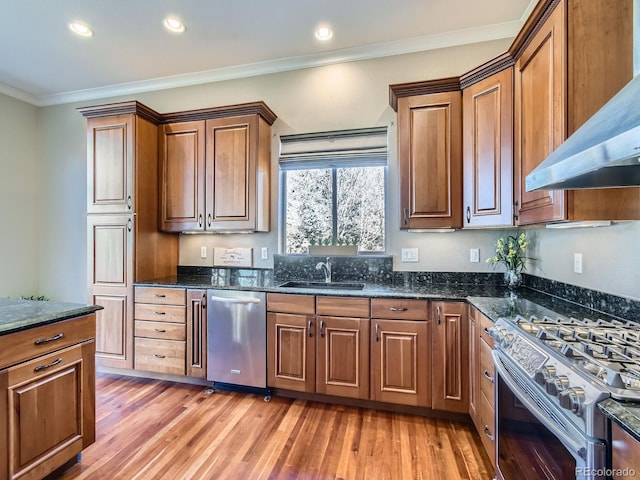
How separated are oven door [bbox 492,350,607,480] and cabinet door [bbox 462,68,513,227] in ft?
3.67

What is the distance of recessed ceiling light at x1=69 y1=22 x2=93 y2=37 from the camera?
249cm

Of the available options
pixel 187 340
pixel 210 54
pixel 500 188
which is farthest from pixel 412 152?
pixel 187 340

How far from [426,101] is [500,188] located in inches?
35.6

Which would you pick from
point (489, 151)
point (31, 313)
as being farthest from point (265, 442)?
point (489, 151)

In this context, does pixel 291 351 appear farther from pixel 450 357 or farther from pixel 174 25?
pixel 174 25

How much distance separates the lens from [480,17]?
95.4 inches

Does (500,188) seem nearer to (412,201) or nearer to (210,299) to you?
(412,201)

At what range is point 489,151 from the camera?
2121 millimetres

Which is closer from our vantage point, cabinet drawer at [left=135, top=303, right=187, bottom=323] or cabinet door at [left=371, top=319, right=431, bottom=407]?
cabinet door at [left=371, top=319, right=431, bottom=407]

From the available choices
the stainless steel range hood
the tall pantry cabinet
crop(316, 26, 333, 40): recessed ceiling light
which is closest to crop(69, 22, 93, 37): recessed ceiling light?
the tall pantry cabinet

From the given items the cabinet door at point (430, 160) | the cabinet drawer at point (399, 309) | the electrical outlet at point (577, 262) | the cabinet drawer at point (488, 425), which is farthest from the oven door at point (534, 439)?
the cabinet door at point (430, 160)

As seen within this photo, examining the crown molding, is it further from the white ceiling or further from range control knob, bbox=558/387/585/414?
range control knob, bbox=558/387/585/414

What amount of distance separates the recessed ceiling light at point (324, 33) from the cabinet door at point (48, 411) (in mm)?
2867

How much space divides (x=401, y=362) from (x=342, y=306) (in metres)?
0.58
